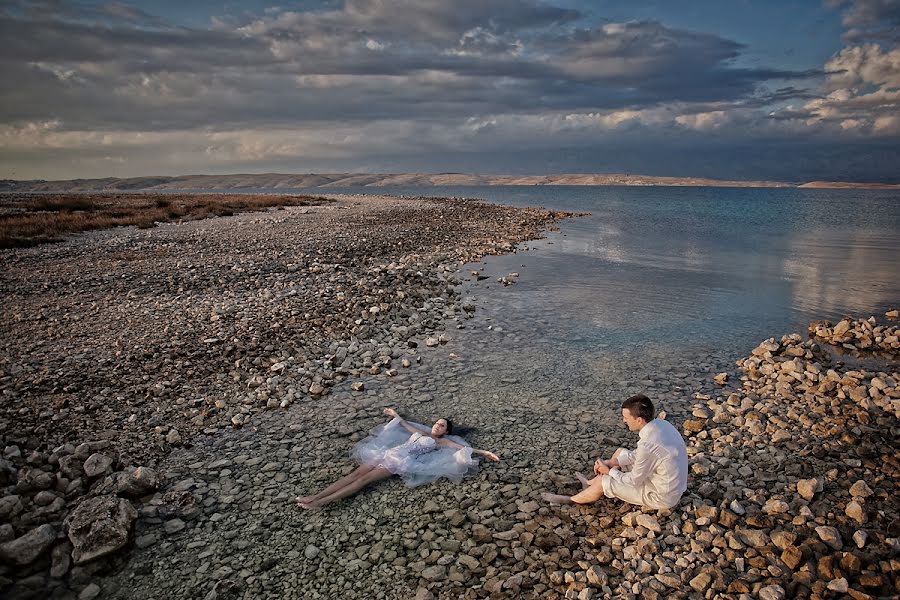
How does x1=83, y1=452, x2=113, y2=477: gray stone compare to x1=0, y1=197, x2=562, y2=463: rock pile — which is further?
x1=0, y1=197, x2=562, y2=463: rock pile

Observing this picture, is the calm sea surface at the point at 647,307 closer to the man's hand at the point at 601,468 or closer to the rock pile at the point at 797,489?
the rock pile at the point at 797,489

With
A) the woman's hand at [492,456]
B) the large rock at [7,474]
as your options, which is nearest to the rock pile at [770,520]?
the woman's hand at [492,456]

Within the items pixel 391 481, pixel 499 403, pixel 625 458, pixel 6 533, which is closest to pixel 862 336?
pixel 499 403

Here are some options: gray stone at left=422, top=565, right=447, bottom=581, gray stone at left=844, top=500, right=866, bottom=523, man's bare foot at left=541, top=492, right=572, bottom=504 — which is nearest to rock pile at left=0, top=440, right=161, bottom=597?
gray stone at left=422, top=565, right=447, bottom=581

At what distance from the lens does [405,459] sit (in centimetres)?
823

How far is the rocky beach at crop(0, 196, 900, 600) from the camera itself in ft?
19.6

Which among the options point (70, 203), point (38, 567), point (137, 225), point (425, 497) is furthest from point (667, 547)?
point (70, 203)

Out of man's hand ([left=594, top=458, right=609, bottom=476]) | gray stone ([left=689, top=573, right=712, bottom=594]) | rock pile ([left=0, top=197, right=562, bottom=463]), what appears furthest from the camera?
rock pile ([left=0, top=197, right=562, bottom=463])

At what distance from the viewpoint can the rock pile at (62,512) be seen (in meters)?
6.00

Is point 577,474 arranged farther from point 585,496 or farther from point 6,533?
point 6,533

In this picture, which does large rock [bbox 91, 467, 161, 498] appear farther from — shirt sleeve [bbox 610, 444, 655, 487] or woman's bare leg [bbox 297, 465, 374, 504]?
shirt sleeve [bbox 610, 444, 655, 487]

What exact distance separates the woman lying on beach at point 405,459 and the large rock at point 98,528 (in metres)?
2.25

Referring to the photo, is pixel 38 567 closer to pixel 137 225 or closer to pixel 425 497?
pixel 425 497

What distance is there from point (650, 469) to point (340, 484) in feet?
15.3
